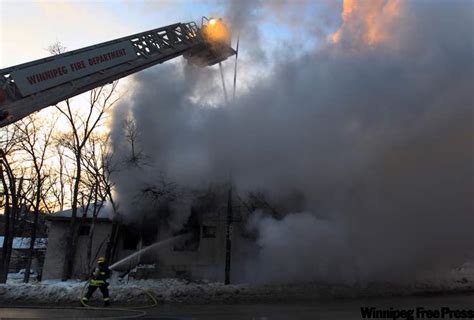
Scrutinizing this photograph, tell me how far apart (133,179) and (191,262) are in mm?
4699

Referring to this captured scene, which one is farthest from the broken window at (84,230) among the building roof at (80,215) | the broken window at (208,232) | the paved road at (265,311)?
the paved road at (265,311)

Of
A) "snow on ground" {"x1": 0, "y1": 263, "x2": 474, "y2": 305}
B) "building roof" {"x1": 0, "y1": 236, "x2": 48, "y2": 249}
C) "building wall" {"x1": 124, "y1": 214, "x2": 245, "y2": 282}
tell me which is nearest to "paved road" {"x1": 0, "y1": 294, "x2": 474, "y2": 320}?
"snow on ground" {"x1": 0, "y1": 263, "x2": 474, "y2": 305}

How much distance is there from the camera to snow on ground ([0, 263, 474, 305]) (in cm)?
1341

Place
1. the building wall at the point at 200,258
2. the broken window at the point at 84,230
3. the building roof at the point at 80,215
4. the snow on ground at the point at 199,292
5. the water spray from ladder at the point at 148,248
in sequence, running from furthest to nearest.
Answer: the broken window at the point at 84,230 → the building roof at the point at 80,215 → the water spray from ladder at the point at 148,248 → the building wall at the point at 200,258 → the snow on ground at the point at 199,292

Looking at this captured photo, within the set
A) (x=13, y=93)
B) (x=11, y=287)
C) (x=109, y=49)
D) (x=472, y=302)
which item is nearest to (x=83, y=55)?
(x=109, y=49)

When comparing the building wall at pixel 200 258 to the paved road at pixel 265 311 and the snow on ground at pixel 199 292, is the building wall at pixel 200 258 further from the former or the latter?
the paved road at pixel 265 311

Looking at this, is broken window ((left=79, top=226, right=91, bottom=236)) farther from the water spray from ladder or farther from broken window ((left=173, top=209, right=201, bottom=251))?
broken window ((left=173, top=209, right=201, bottom=251))

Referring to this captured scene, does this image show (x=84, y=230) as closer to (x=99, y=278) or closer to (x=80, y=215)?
(x=80, y=215)

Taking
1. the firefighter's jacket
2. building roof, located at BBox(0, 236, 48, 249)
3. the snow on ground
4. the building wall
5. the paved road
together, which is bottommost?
the paved road

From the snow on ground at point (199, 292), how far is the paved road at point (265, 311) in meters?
1.23

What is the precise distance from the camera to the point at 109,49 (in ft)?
41.0

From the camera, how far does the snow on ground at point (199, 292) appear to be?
13406mm

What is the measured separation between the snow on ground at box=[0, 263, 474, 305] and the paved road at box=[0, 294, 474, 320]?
4.03 feet

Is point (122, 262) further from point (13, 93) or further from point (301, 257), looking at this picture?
point (13, 93)
